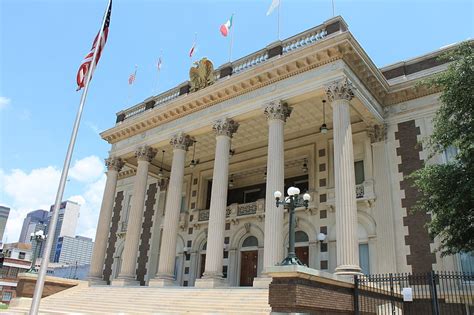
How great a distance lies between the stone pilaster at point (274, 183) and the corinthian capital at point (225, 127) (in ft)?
8.70

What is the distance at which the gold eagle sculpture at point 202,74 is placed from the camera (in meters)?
25.6

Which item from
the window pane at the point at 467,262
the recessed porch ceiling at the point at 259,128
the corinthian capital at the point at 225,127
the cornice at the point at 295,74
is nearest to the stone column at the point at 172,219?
the recessed porch ceiling at the point at 259,128

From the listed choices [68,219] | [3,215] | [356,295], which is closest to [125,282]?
[356,295]

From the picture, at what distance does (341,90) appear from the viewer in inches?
766

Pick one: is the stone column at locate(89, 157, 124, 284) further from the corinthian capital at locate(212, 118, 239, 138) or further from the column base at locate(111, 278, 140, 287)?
the corinthian capital at locate(212, 118, 239, 138)

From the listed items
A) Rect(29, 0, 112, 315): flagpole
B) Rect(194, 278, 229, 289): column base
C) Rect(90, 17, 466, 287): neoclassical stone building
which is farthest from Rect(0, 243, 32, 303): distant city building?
Rect(29, 0, 112, 315): flagpole

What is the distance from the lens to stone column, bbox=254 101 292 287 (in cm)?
1866

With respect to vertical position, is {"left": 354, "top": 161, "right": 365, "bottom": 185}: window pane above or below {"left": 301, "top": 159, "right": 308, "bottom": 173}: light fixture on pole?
below

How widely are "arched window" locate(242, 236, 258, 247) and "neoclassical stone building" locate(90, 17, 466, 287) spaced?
0.07 meters

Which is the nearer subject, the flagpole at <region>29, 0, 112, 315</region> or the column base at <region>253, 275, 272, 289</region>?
the flagpole at <region>29, 0, 112, 315</region>

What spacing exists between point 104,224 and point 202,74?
1221 centimetres

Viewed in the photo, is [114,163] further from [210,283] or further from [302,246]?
[302,246]

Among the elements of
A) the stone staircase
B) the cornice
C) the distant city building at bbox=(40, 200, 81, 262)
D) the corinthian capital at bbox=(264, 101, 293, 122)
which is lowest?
the stone staircase

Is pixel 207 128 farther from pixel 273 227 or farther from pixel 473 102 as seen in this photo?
pixel 473 102
